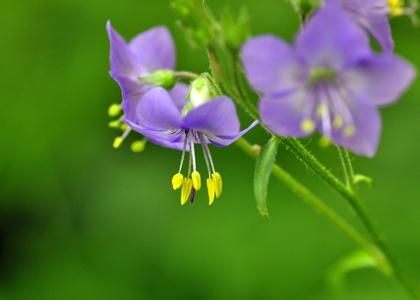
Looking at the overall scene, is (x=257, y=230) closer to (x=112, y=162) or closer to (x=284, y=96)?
(x=112, y=162)

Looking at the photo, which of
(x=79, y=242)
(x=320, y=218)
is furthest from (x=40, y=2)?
(x=320, y=218)

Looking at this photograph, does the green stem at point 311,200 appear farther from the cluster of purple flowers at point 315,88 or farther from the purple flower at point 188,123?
the cluster of purple flowers at point 315,88

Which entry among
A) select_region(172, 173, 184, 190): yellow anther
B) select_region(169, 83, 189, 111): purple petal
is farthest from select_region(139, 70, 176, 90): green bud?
select_region(172, 173, 184, 190): yellow anther

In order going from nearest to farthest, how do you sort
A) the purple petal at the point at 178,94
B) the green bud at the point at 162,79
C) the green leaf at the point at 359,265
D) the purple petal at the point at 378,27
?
1. the purple petal at the point at 378,27
2. the green bud at the point at 162,79
3. the purple petal at the point at 178,94
4. the green leaf at the point at 359,265

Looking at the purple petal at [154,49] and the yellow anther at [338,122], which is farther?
the purple petal at [154,49]

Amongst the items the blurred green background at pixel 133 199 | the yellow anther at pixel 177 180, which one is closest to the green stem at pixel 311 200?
the yellow anther at pixel 177 180

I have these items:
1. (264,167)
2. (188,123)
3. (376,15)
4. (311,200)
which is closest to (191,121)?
(188,123)

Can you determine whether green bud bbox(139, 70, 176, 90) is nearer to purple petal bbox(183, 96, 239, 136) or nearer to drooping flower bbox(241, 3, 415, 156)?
purple petal bbox(183, 96, 239, 136)

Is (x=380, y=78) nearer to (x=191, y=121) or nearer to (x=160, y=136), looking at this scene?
(x=191, y=121)
